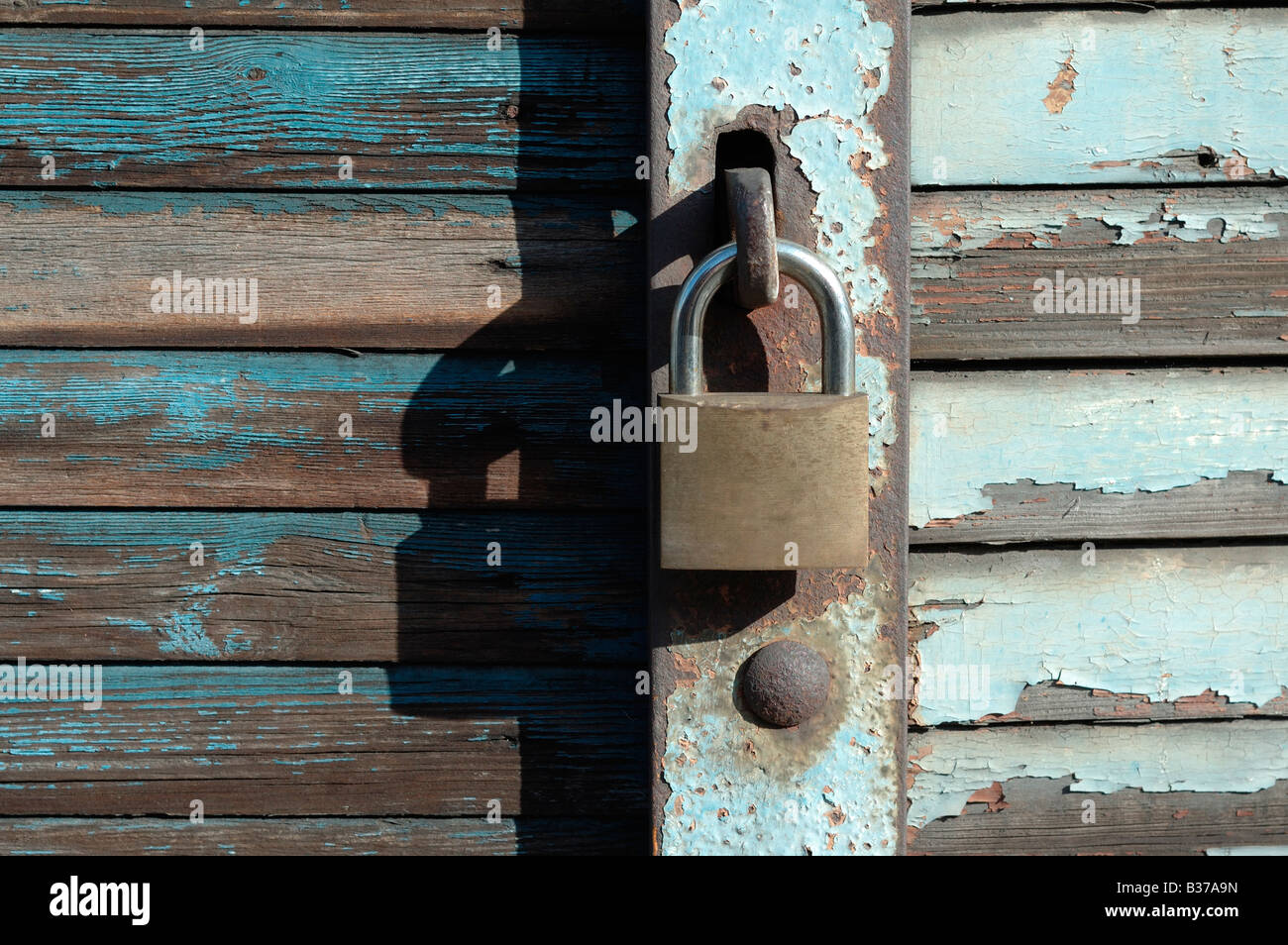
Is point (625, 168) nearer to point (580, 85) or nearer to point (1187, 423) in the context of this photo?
point (580, 85)

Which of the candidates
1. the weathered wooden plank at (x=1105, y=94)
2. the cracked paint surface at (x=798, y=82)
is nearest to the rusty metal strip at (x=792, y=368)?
the cracked paint surface at (x=798, y=82)

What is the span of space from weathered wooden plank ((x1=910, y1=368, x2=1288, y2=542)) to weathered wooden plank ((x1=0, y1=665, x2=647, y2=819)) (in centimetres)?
36

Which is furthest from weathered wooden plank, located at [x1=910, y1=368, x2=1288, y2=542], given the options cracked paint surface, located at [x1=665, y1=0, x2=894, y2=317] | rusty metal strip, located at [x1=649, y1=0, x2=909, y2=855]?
cracked paint surface, located at [x1=665, y1=0, x2=894, y2=317]

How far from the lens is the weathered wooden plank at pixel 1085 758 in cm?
82

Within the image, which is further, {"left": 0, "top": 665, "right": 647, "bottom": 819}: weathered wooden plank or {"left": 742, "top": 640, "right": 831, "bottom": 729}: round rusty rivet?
{"left": 0, "top": 665, "right": 647, "bottom": 819}: weathered wooden plank

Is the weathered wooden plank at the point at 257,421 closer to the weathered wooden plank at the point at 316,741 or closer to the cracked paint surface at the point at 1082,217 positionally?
the weathered wooden plank at the point at 316,741

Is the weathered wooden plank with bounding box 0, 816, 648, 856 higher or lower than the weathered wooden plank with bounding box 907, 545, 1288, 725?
lower

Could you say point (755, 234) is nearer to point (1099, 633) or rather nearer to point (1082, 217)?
point (1082, 217)

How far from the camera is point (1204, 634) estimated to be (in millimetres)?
812

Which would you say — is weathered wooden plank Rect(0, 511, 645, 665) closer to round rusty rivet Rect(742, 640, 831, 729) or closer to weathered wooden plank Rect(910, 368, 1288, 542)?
round rusty rivet Rect(742, 640, 831, 729)

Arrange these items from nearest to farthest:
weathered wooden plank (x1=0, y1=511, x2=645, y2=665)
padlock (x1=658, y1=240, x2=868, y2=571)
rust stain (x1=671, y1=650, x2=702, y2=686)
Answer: padlock (x1=658, y1=240, x2=868, y2=571)
rust stain (x1=671, y1=650, x2=702, y2=686)
weathered wooden plank (x1=0, y1=511, x2=645, y2=665)

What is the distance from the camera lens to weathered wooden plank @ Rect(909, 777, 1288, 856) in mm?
821

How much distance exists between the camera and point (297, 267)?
31.8 inches

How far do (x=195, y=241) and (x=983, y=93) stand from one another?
73cm
